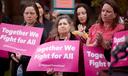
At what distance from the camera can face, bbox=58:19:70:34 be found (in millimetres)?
6574

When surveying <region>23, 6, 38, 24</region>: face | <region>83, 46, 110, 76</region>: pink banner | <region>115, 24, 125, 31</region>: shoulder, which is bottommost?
<region>83, 46, 110, 76</region>: pink banner

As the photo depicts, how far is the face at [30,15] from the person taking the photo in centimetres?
697

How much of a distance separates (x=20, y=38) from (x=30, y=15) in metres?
0.38

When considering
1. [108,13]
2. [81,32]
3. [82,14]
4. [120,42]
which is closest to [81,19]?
[82,14]

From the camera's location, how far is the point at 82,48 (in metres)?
6.45

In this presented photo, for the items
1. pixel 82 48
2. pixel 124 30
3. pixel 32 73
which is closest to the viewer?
pixel 124 30

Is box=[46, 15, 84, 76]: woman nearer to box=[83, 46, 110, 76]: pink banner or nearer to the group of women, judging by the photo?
the group of women

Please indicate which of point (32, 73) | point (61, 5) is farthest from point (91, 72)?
point (61, 5)

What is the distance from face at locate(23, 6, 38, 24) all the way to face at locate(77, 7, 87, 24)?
3.05ft

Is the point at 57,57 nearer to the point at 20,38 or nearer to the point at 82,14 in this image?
the point at 20,38

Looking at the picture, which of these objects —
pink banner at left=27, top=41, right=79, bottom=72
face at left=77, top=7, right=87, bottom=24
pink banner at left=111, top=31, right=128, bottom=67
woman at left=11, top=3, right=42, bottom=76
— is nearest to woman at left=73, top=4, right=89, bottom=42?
face at left=77, top=7, right=87, bottom=24

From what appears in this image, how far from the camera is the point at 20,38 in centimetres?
708

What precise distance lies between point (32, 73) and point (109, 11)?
1.44m

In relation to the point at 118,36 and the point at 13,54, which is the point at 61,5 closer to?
the point at 13,54
